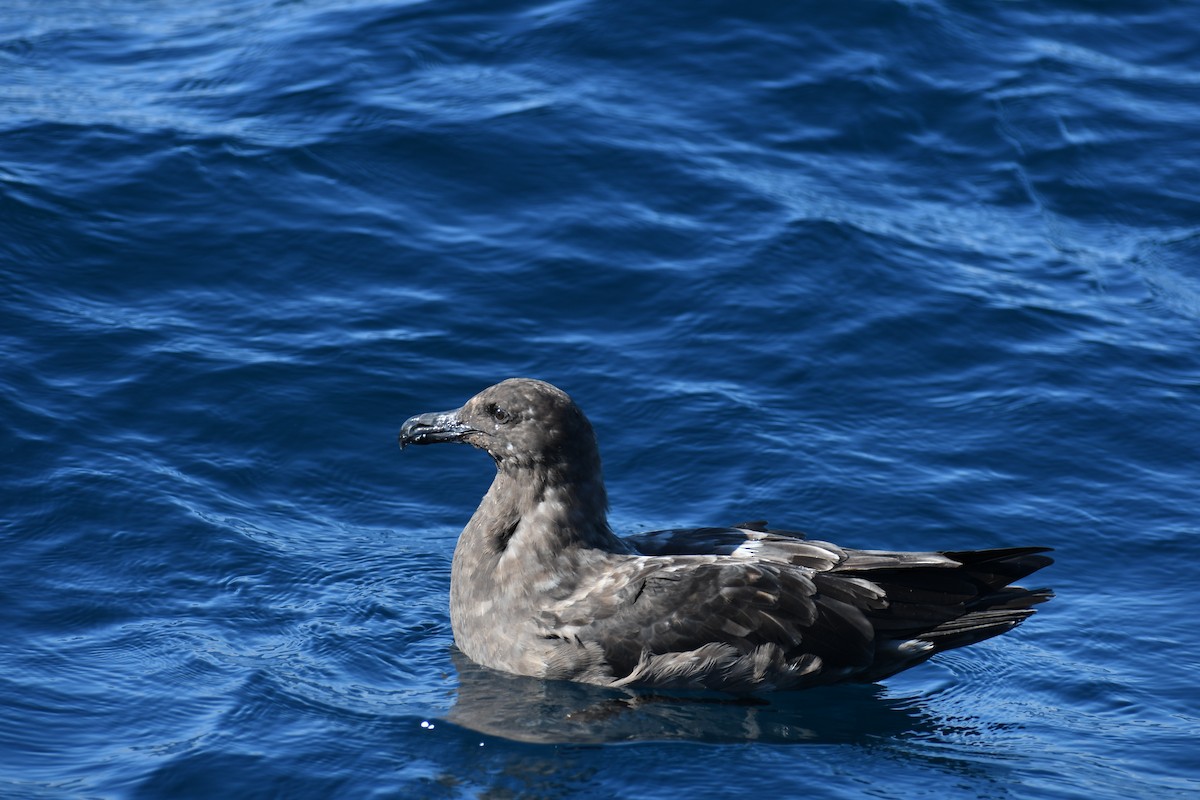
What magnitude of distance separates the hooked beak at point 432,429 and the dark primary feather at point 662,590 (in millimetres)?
12

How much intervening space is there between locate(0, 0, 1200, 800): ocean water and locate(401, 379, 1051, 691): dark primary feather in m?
0.22

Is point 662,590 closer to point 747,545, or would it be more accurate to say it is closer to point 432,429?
point 747,545

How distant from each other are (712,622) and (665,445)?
2395 mm

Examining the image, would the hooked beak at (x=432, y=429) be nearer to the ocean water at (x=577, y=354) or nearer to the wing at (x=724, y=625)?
the ocean water at (x=577, y=354)

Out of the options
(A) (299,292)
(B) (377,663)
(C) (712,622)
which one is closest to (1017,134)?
(A) (299,292)

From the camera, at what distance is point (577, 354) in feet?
33.1

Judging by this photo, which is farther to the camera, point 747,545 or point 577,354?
point 577,354

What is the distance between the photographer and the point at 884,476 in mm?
9109

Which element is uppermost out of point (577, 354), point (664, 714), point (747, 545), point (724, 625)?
point (577, 354)

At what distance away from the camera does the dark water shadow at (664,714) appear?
22.0ft

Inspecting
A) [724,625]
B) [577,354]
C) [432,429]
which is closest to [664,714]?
[724,625]

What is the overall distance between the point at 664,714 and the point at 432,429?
185 cm

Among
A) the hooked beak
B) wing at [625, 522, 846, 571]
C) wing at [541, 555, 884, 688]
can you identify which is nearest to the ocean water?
wing at [541, 555, 884, 688]

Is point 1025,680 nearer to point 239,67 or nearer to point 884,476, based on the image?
point 884,476
